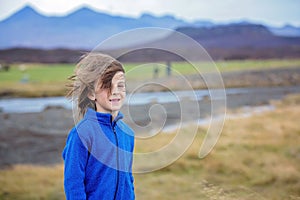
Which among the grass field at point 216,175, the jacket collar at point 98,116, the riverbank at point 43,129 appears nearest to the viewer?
the jacket collar at point 98,116

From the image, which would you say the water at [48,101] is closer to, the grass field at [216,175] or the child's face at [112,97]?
the grass field at [216,175]

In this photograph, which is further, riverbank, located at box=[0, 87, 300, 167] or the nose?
riverbank, located at box=[0, 87, 300, 167]

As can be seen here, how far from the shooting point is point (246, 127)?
1205 cm

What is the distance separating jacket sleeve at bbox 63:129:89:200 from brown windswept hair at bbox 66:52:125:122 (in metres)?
0.30

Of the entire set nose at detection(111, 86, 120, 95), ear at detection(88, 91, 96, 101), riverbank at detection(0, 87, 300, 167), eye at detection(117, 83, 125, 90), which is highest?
eye at detection(117, 83, 125, 90)

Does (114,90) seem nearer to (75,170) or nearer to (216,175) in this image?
(75,170)

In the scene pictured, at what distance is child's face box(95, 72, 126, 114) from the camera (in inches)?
84.4

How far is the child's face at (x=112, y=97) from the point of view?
2.14 m

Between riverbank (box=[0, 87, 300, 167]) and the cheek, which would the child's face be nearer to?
the cheek

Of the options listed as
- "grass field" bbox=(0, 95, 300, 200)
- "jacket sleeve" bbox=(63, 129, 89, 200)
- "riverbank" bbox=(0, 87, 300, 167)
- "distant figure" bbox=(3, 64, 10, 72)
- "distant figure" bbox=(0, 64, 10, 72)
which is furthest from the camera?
"distant figure" bbox=(3, 64, 10, 72)

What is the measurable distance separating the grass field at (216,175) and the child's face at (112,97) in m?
1.59

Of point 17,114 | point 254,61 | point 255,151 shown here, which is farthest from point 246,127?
point 254,61


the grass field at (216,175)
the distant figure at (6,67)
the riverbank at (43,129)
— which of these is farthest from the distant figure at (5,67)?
the grass field at (216,175)

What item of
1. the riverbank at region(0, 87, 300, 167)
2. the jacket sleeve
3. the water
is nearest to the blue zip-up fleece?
the jacket sleeve
